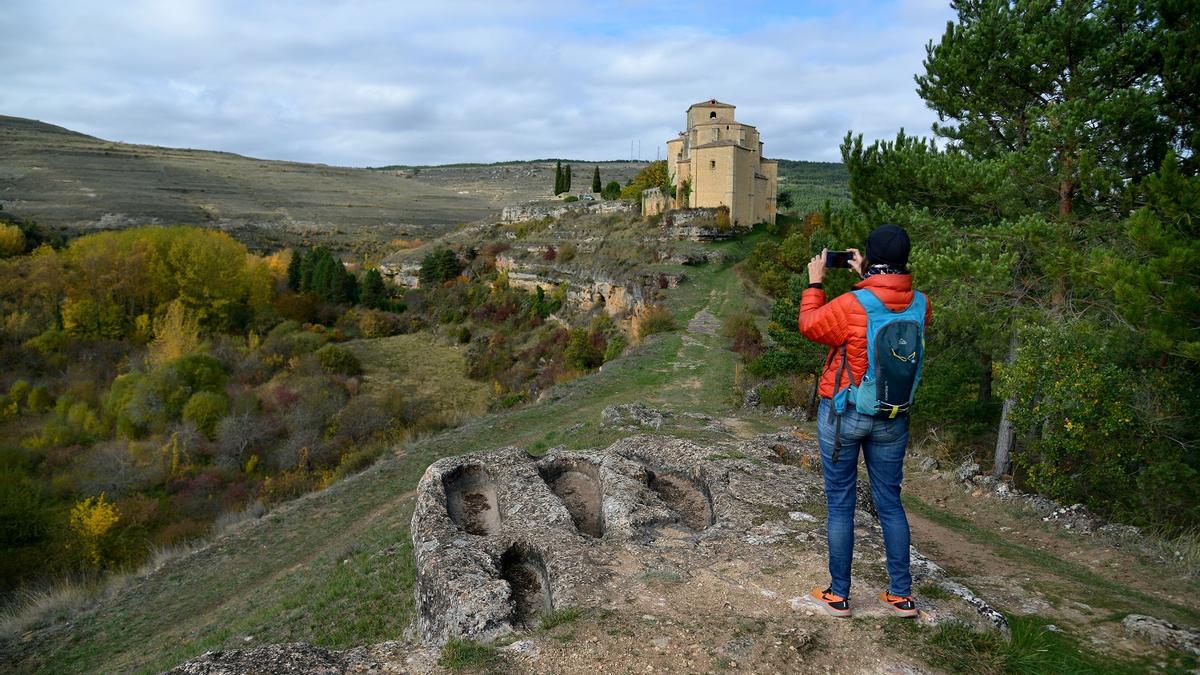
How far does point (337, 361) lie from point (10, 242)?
2836cm

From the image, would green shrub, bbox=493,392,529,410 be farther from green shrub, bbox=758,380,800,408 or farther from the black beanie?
the black beanie

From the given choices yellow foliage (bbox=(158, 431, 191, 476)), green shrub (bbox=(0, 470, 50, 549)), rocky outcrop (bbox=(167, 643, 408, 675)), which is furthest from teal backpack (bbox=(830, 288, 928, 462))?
yellow foliage (bbox=(158, 431, 191, 476))

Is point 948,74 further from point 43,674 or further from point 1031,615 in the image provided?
point 43,674

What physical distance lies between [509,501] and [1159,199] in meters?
7.80

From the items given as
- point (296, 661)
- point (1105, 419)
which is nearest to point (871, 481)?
point (296, 661)

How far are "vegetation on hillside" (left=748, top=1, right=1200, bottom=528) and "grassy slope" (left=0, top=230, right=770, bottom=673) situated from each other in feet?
17.9

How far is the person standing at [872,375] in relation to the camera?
151 inches

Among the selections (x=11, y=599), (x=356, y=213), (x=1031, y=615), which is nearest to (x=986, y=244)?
(x=1031, y=615)

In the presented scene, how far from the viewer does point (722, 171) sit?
42969 millimetres

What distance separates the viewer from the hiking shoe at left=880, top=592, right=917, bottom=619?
14.1 feet

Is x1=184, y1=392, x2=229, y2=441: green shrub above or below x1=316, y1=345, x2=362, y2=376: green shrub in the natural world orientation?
below

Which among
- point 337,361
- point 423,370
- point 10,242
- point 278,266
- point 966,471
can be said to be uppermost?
point 10,242

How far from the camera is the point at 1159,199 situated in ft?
Answer: 22.2

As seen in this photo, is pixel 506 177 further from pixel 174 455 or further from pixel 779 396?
pixel 779 396
